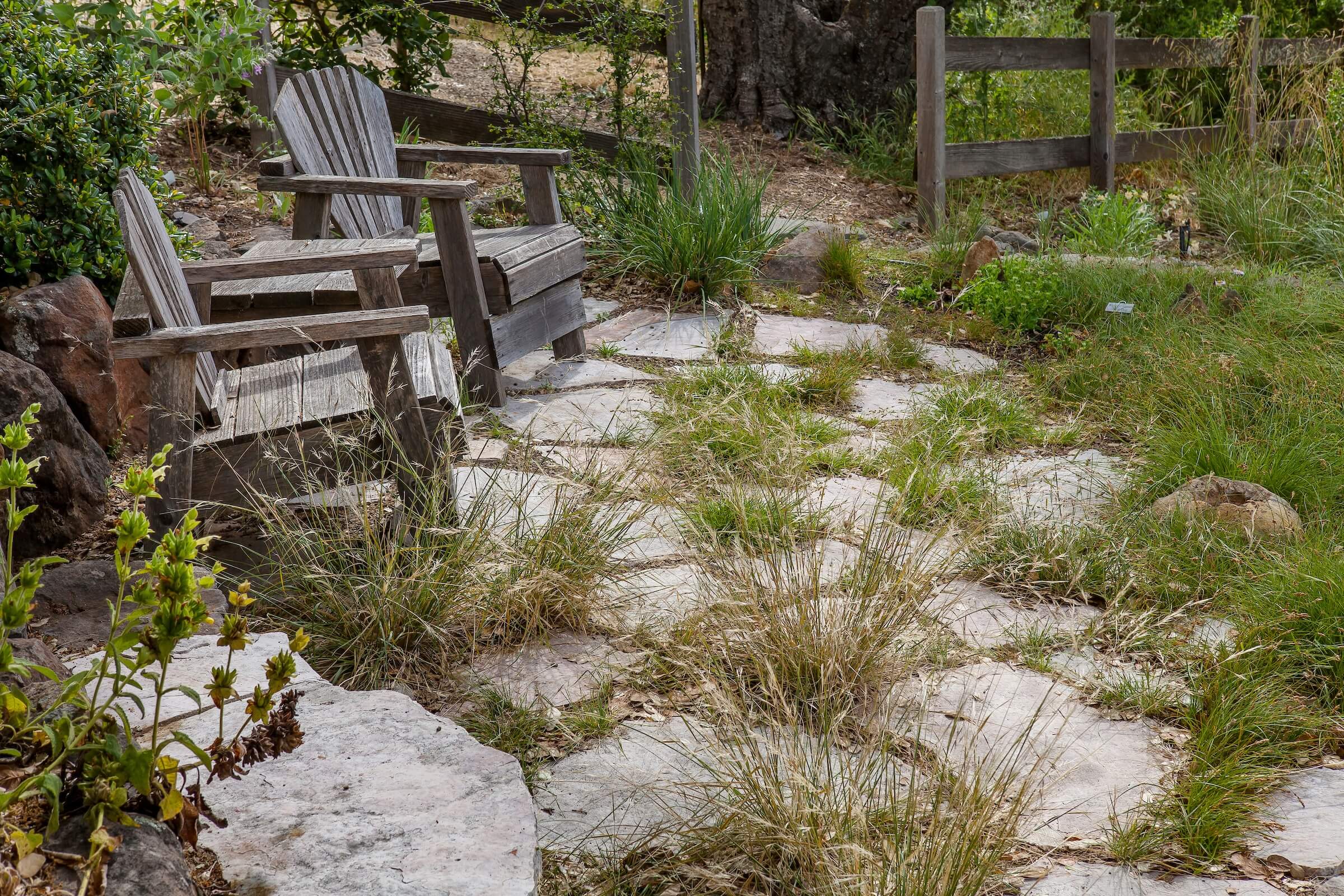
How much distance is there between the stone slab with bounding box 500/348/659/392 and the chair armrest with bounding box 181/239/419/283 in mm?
1308

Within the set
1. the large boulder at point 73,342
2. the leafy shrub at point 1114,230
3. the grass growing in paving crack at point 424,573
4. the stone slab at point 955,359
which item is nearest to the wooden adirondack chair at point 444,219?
the large boulder at point 73,342

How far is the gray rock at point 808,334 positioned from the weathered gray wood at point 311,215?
184cm

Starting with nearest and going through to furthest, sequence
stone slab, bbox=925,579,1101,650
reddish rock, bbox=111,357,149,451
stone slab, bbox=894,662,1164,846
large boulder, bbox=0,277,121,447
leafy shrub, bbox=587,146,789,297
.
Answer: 1. stone slab, bbox=894,662,1164,846
2. stone slab, bbox=925,579,1101,650
3. large boulder, bbox=0,277,121,447
4. reddish rock, bbox=111,357,149,451
5. leafy shrub, bbox=587,146,789,297

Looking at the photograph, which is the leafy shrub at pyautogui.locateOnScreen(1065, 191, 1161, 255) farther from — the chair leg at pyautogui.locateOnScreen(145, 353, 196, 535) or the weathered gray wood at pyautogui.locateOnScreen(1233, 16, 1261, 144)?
the chair leg at pyautogui.locateOnScreen(145, 353, 196, 535)

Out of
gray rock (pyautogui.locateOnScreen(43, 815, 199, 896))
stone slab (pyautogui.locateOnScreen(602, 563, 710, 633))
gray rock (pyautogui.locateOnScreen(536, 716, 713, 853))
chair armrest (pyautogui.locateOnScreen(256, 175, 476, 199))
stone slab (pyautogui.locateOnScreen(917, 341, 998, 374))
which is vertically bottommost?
gray rock (pyautogui.locateOnScreen(536, 716, 713, 853))

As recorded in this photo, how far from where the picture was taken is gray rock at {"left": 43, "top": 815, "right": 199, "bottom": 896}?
3.98 ft

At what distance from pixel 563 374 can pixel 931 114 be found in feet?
11.1

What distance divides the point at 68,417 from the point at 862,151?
637 centimetres

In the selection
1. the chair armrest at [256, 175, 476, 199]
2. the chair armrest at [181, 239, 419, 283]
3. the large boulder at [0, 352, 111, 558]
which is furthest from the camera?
the chair armrest at [256, 175, 476, 199]

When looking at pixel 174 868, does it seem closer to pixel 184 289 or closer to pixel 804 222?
pixel 184 289

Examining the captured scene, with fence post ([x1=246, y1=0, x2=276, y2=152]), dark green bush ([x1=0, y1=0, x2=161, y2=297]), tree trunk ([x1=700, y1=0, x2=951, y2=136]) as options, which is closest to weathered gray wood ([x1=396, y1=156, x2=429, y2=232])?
dark green bush ([x1=0, y1=0, x2=161, y2=297])

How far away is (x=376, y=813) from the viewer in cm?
152

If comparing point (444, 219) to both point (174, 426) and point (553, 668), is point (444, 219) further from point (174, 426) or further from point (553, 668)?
point (553, 668)

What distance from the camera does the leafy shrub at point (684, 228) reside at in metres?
5.35
